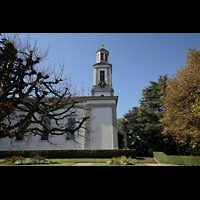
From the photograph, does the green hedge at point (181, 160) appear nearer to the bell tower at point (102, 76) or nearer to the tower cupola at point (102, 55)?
the bell tower at point (102, 76)

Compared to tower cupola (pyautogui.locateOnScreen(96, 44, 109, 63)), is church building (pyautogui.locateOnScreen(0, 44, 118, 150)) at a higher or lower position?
lower

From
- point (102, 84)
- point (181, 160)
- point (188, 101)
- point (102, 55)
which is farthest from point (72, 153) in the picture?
point (102, 55)

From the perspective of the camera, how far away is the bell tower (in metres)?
23.3

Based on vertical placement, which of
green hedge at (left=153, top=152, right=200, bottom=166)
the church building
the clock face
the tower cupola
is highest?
the tower cupola

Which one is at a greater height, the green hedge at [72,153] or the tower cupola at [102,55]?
the tower cupola at [102,55]

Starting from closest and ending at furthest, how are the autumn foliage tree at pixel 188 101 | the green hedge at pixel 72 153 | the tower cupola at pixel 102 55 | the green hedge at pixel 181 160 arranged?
the autumn foliage tree at pixel 188 101, the green hedge at pixel 181 160, the green hedge at pixel 72 153, the tower cupola at pixel 102 55

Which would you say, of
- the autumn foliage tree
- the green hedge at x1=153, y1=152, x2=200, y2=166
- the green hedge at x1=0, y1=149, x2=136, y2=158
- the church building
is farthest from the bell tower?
the green hedge at x1=153, y1=152, x2=200, y2=166

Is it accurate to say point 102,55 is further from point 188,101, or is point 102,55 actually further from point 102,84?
point 188,101

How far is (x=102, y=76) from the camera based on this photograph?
2447 centimetres

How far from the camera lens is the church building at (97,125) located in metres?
20.1

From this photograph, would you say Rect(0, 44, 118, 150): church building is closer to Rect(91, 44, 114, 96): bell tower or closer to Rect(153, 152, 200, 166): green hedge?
Rect(91, 44, 114, 96): bell tower

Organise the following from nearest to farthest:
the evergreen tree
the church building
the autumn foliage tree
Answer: the autumn foliage tree, the church building, the evergreen tree

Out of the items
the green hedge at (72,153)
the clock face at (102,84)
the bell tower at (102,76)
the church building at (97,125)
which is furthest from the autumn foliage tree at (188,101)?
the clock face at (102,84)

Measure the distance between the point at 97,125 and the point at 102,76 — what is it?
8652 millimetres
